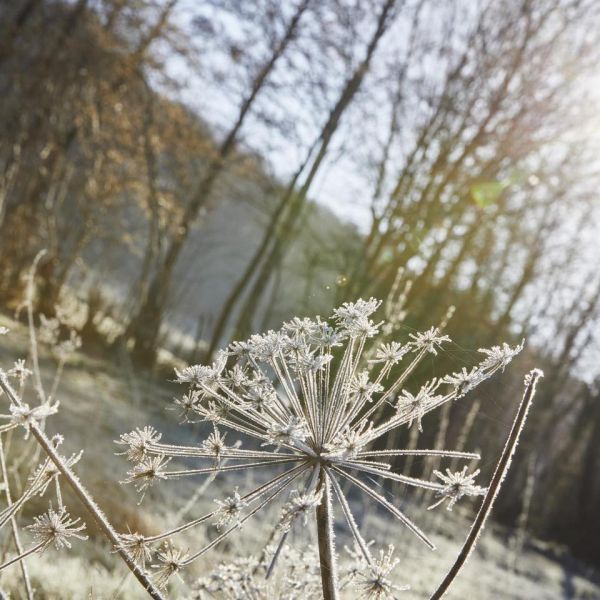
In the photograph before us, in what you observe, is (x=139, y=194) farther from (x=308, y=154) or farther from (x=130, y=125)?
(x=308, y=154)

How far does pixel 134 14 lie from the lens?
49.2 feet

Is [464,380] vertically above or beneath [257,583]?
above

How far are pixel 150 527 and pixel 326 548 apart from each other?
10.8ft

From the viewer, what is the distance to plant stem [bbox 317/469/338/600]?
1399mm

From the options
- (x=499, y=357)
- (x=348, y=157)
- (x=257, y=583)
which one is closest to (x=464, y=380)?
(x=499, y=357)

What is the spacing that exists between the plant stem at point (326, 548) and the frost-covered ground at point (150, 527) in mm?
616

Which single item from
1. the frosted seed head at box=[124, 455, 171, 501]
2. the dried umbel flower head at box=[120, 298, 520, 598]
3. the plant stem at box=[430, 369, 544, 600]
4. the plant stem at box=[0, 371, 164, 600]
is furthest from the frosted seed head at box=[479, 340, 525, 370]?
the plant stem at box=[0, 371, 164, 600]

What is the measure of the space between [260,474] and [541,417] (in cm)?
1462

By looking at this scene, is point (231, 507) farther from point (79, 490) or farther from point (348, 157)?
point (348, 157)

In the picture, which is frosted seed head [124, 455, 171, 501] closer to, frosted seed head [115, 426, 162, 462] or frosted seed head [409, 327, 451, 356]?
frosted seed head [115, 426, 162, 462]

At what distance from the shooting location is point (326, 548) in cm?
142

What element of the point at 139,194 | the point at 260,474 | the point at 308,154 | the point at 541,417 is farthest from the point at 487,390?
the point at 541,417

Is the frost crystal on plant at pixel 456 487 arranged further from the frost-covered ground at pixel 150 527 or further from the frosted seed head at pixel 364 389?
the frost-covered ground at pixel 150 527

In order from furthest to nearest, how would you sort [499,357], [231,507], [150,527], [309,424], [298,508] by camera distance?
[150,527] → [309,424] → [499,357] → [231,507] → [298,508]
